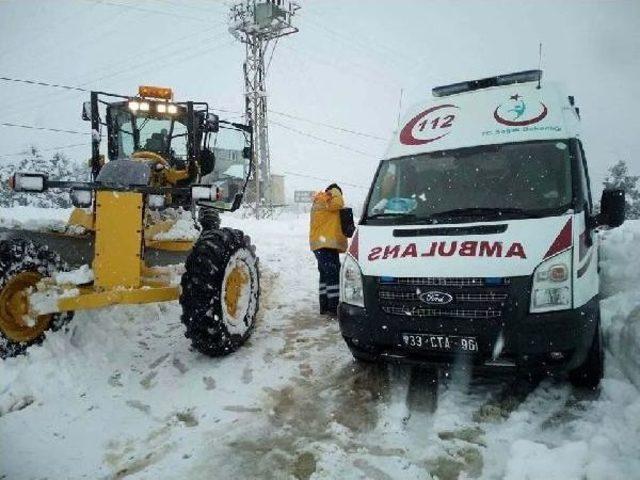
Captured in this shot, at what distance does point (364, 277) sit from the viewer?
12.5ft

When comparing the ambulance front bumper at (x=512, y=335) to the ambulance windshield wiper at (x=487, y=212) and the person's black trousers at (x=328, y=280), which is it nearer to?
the ambulance windshield wiper at (x=487, y=212)

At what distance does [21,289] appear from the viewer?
4309mm

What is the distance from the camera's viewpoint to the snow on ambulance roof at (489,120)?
4438mm

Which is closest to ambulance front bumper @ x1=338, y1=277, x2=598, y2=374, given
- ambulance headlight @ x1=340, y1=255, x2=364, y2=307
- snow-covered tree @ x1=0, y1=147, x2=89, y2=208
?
ambulance headlight @ x1=340, y1=255, x2=364, y2=307

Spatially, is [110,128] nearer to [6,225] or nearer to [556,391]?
[6,225]

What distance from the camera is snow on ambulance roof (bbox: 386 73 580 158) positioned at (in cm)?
444

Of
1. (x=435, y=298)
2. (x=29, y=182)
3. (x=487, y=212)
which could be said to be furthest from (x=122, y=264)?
(x=487, y=212)

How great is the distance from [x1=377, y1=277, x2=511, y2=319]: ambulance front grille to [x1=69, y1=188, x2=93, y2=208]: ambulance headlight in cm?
283

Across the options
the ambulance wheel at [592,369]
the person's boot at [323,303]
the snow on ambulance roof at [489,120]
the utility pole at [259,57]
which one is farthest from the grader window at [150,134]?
the utility pole at [259,57]

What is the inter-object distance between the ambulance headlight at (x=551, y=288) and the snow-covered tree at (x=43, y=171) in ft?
97.9

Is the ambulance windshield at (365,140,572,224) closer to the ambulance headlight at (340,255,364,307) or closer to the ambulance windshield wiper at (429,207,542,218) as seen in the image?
the ambulance windshield wiper at (429,207,542,218)

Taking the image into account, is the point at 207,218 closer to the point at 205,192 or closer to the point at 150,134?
the point at 150,134

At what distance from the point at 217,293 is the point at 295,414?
51.6 inches

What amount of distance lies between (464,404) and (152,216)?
11.6ft
